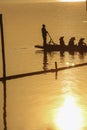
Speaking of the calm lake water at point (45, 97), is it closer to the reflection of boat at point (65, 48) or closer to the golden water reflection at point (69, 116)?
the golden water reflection at point (69, 116)

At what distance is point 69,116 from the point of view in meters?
14.8

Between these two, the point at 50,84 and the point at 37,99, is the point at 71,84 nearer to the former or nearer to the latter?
the point at 50,84

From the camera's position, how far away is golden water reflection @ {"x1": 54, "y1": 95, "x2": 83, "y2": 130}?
13.7 meters

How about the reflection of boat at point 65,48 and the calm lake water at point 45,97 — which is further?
the reflection of boat at point 65,48

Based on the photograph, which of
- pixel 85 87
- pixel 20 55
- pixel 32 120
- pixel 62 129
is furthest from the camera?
pixel 20 55

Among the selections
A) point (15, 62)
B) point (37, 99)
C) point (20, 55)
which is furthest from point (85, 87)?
point (20, 55)

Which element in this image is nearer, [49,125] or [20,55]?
[49,125]

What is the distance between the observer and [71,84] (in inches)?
774

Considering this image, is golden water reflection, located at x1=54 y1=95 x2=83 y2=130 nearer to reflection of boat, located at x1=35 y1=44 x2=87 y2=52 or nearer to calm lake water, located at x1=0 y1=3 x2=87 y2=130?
calm lake water, located at x1=0 y1=3 x2=87 y2=130

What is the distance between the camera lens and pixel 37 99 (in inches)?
659

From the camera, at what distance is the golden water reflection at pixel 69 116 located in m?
13.7

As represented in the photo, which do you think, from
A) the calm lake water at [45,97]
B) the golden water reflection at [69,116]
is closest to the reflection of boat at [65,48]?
the calm lake water at [45,97]

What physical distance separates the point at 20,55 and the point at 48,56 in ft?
5.33

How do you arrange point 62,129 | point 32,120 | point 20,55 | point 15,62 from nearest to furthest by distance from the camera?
point 62,129 → point 32,120 → point 15,62 → point 20,55
